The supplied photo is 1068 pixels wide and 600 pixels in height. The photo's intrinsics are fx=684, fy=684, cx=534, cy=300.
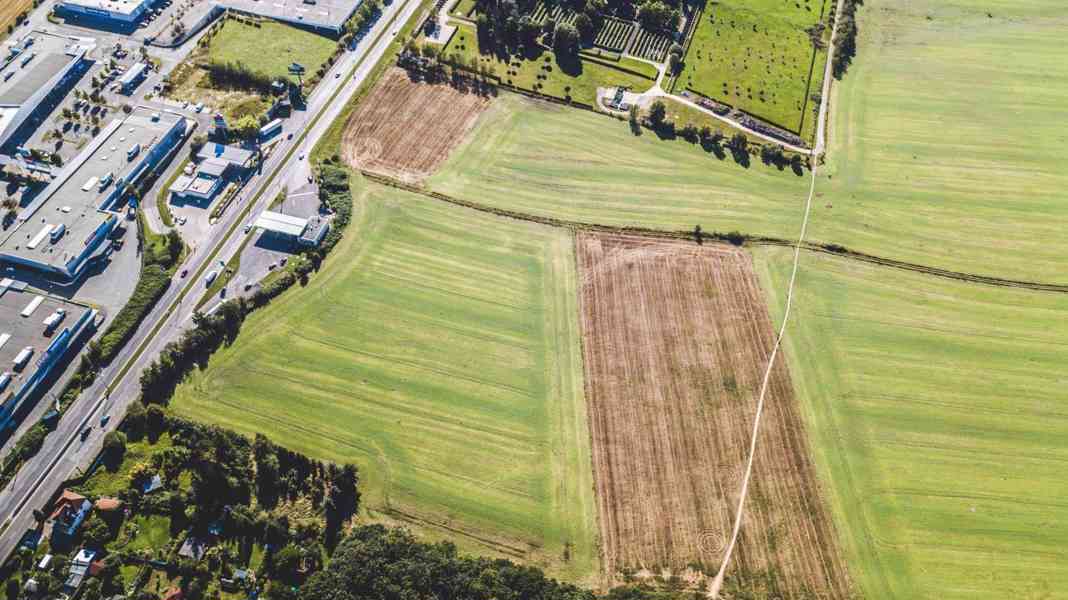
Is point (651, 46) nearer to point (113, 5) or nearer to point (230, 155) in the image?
point (230, 155)

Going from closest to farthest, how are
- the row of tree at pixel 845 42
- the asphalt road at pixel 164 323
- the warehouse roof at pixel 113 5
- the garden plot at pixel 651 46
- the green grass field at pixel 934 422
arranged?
the green grass field at pixel 934 422
the asphalt road at pixel 164 323
the warehouse roof at pixel 113 5
the row of tree at pixel 845 42
the garden plot at pixel 651 46

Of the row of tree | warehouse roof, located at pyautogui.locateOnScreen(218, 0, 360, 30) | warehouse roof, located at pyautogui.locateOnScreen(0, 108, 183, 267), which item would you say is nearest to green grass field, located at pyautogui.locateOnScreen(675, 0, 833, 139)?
the row of tree

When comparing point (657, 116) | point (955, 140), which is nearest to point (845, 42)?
point (955, 140)

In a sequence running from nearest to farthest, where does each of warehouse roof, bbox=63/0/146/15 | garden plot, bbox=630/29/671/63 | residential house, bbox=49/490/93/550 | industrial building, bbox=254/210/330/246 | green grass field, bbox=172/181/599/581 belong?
residential house, bbox=49/490/93/550 → green grass field, bbox=172/181/599/581 → industrial building, bbox=254/210/330/246 → warehouse roof, bbox=63/0/146/15 → garden plot, bbox=630/29/671/63

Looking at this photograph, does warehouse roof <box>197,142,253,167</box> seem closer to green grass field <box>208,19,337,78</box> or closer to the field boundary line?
green grass field <box>208,19,337,78</box>

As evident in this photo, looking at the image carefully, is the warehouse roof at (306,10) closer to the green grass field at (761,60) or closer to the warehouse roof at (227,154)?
the warehouse roof at (227,154)

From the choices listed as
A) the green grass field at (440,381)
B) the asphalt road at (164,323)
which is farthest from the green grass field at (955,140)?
the asphalt road at (164,323)

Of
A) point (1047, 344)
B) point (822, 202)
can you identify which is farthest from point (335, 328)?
point (1047, 344)
